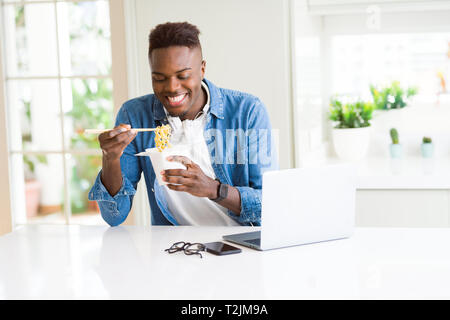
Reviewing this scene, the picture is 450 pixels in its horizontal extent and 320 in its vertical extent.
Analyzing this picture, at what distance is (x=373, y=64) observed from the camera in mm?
3693

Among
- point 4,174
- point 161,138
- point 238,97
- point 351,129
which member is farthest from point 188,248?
point 4,174

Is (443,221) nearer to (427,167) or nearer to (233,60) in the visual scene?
(427,167)

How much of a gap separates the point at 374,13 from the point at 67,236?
6.73ft

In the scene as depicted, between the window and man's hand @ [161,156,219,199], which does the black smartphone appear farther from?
the window

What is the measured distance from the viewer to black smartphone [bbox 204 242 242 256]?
1664 mm

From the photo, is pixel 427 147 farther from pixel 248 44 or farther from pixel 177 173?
pixel 177 173

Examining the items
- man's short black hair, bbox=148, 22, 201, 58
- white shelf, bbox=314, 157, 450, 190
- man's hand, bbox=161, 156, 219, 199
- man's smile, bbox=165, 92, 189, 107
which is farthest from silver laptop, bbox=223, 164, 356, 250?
white shelf, bbox=314, 157, 450, 190

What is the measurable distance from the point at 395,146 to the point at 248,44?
1.12m

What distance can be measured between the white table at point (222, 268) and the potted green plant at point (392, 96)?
1.86 m

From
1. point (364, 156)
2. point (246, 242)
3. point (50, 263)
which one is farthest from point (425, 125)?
point (50, 263)

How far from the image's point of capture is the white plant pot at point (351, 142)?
3443 mm

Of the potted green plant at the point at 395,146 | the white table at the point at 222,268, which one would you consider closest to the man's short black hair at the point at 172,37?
the white table at the point at 222,268

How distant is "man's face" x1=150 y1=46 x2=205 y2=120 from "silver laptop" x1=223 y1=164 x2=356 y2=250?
58cm
